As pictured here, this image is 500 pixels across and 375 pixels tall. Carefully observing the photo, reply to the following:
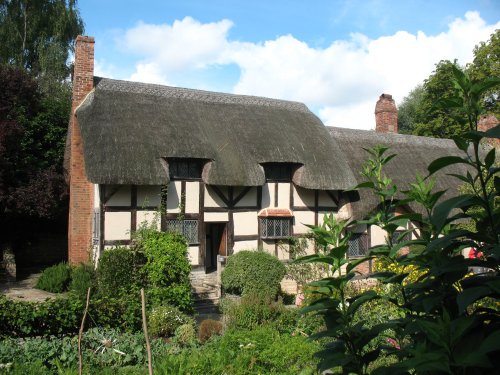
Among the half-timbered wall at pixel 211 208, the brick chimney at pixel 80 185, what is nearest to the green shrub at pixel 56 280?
the brick chimney at pixel 80 185

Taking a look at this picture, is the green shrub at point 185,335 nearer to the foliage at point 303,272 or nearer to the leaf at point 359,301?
the foliage at point 303,272

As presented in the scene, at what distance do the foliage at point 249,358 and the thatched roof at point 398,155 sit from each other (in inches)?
390

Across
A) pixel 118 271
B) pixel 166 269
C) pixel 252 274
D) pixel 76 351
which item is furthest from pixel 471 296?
pixel 252 274

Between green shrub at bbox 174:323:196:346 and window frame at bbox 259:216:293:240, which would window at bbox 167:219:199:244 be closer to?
window frame at bbox 259:216:293:240

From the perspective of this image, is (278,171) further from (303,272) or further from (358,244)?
(358,244)

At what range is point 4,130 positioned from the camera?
15383mm

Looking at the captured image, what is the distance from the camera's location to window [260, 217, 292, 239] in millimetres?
15180

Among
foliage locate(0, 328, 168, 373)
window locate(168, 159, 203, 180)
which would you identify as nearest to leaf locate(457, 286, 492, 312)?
foliage locate(0, 328, 168, 373)

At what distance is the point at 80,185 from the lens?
605 inches

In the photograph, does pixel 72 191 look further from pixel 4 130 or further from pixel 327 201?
pixel 327 201

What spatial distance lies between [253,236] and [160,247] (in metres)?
4.64

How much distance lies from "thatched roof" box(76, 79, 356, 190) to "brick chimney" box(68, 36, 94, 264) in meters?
0.49

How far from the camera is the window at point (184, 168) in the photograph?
46.1 feet

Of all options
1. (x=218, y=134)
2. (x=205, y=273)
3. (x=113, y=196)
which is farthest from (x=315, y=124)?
(x=113, y=196)
